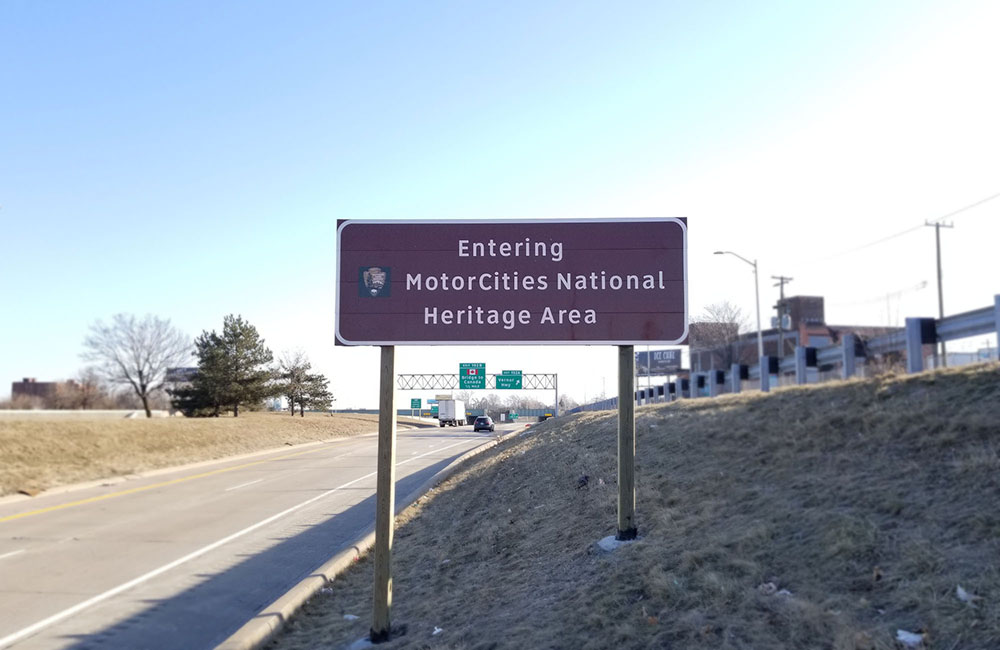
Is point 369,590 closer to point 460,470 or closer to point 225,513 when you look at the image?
point 225,513

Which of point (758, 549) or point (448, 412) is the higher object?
point (758, 549)

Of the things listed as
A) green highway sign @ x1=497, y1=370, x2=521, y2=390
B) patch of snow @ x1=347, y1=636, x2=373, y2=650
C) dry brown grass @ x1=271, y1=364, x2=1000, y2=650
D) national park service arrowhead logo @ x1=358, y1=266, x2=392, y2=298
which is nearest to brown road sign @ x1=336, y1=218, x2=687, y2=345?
national park service arrowhead logo @ x1=358, y1=266, x2=392, y2=298

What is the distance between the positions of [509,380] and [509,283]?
6938 centimetres

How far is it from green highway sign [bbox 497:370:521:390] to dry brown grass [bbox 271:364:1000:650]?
212 feet

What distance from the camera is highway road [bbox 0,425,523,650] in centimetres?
775

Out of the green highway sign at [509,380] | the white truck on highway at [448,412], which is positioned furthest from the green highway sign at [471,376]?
the white truck on highway at [448,412]

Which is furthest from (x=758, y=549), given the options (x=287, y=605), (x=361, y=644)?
(x=287, y=605)

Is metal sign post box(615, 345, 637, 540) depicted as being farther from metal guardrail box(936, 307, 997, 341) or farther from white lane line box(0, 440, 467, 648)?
metal guardrail box(936, 307, 997, 341)

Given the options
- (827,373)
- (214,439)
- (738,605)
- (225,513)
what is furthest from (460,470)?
(214,439)

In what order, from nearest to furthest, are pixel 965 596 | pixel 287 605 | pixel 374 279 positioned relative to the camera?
pixel 965 596, pixel 374 279, pixel 287 605

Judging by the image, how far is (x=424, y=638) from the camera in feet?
19.2

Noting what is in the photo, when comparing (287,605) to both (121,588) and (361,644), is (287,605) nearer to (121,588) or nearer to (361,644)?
(361,644)

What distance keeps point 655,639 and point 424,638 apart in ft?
6.65

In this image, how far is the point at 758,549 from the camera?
18.3ft
